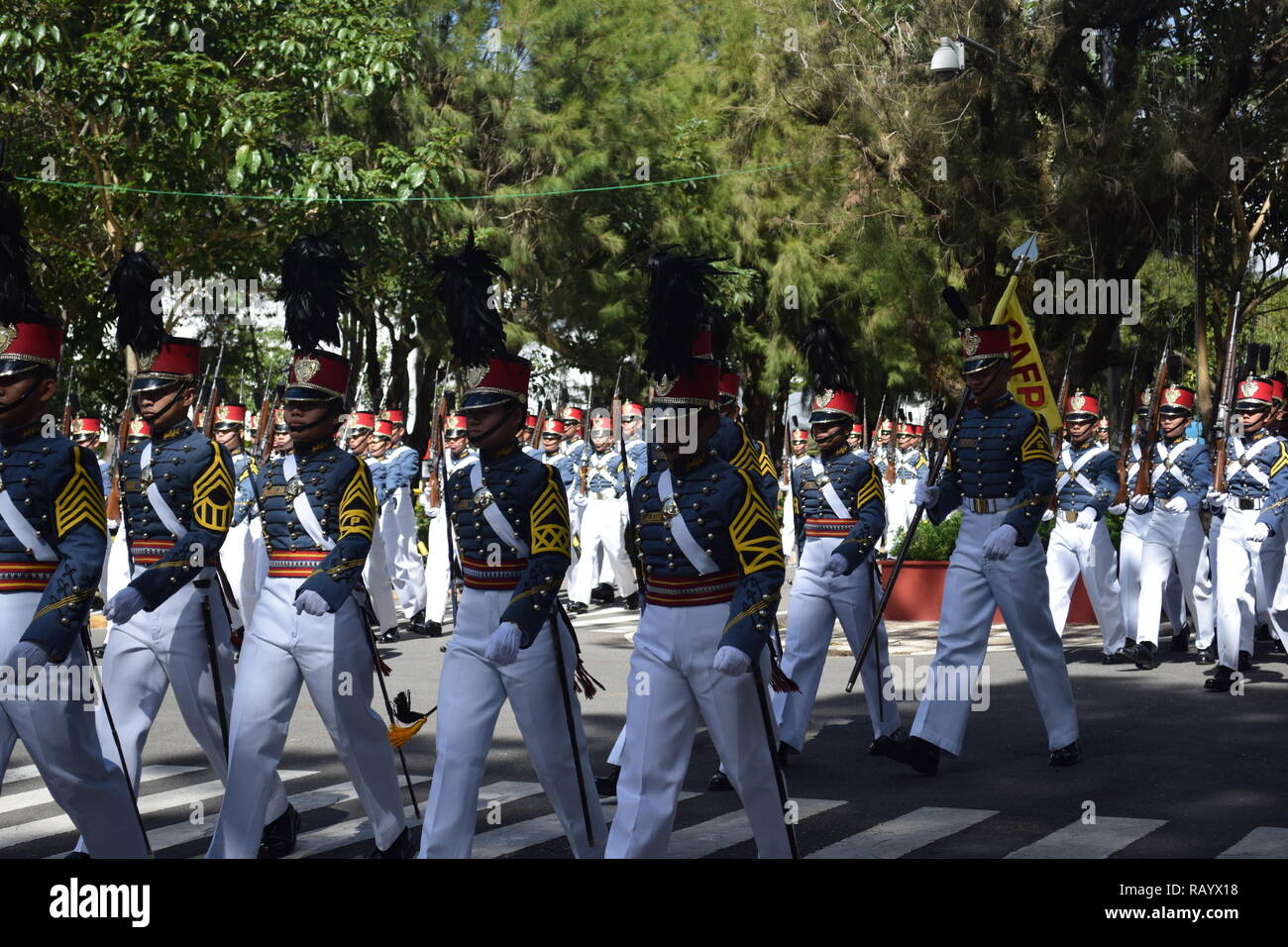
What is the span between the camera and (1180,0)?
23.4 meters

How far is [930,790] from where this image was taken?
Result: 8.61 metres

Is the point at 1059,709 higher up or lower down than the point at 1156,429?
lower down

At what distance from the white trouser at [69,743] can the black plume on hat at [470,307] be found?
6.37 feet

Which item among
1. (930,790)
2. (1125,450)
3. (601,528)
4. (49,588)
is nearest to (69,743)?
(49,588)

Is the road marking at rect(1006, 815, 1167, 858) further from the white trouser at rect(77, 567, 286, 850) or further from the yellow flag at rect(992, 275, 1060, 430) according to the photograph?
the yellow flag at rect(992, 275, 1060, 430)

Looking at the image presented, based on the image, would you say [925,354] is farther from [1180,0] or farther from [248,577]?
[248,577]

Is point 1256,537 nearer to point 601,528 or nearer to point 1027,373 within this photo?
point 1027,373

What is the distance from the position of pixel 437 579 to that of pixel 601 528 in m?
3.47

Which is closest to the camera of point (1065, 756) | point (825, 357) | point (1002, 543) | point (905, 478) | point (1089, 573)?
point (1002, 543)

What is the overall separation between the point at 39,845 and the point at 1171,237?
64.7 ft

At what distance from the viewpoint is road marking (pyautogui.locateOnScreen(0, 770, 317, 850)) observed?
25.0ft

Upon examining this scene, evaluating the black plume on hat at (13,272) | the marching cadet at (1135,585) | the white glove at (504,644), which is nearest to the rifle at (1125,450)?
the marching cadet at (1135,585)

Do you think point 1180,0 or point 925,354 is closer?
point 1180,0
